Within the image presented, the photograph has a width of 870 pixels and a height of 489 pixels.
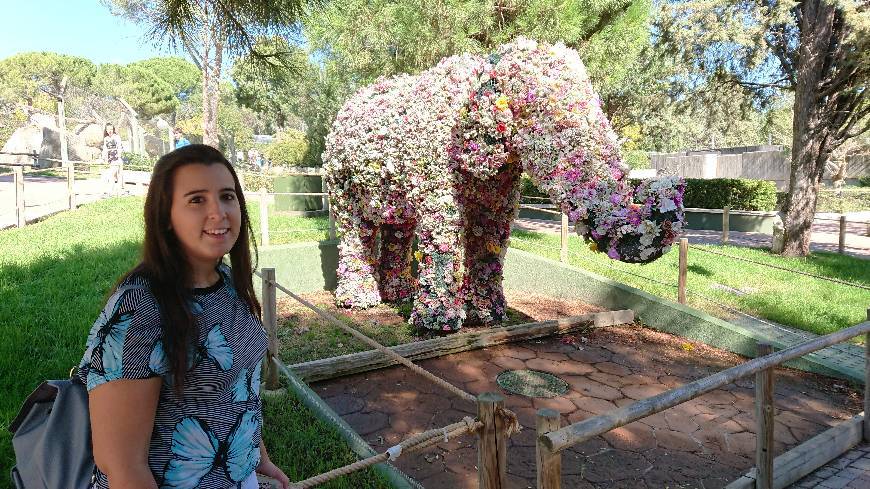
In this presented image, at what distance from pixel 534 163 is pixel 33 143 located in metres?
34.2

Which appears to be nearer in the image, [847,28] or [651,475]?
[651,475]

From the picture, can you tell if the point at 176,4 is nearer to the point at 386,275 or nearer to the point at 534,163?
the point at 534,163

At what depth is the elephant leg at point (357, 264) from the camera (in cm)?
591

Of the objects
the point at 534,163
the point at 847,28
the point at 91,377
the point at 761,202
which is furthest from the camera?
the point at 761,202

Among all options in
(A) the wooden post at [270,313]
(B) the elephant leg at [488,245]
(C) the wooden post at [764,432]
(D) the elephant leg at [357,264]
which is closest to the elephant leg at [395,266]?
(D) the elephant leg at [357,264]

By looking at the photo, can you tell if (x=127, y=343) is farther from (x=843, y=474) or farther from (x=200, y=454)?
(x=843, y=474)

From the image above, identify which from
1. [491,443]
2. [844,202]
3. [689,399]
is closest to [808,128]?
[689,399]

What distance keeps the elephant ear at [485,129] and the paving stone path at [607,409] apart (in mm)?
1615

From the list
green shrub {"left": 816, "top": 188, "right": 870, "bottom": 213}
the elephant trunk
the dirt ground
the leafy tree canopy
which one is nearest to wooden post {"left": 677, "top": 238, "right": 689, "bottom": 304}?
the dirt ground

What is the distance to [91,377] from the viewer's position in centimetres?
106

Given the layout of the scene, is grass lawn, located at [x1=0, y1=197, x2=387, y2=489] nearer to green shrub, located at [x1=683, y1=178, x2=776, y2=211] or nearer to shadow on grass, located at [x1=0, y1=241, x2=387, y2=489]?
shadow on grass, located at [x1=0, y1=241, x2=387, y2=489]

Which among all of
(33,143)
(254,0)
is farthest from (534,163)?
(33,143)

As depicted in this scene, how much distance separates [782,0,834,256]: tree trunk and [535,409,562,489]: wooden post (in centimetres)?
918

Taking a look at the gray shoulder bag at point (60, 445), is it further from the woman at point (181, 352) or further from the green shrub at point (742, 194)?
the green shrub at point (742, 194)
